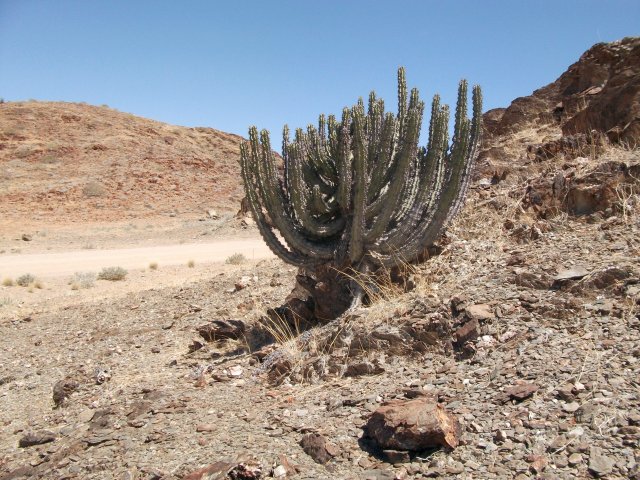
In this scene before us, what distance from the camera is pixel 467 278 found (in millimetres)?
5254

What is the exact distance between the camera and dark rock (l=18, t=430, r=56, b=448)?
4.50 meters

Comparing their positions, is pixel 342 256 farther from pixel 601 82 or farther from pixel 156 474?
pixel 601 82

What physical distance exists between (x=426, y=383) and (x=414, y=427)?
2.54 ft

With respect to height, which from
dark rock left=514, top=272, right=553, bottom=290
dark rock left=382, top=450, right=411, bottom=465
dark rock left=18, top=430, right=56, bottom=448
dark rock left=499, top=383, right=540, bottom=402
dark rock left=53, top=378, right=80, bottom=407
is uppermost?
dark rock left=514, top=272, right=553, bottom=290

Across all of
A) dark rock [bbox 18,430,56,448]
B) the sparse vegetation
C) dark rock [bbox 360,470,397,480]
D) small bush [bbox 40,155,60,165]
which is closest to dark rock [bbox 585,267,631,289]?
dark rock [bbox 360,470,397,480]

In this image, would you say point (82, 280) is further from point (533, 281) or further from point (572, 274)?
point (572, 274)

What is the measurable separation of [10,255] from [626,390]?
20.3m

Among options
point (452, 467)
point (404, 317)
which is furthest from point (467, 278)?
point (452, 467)

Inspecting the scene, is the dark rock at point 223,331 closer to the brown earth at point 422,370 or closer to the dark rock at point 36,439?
the brown earth at point 422,370

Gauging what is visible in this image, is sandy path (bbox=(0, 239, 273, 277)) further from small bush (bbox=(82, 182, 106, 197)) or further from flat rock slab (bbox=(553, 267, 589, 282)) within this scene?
small bush (bbox=(82, 182, 106, 197))

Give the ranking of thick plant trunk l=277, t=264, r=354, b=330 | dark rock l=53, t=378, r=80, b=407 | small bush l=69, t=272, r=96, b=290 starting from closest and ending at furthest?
dark rock l=53, t=378, r=80, b=407
thick plant trunk l=277, t=264, r=354, b=330
small bush l=69, t=272, r=96, b=290

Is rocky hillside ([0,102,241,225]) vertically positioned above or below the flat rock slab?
above

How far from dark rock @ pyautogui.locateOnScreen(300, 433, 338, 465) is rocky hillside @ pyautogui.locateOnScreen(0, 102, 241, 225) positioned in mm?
Result: 27856

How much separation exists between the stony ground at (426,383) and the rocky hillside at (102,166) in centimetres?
2573
